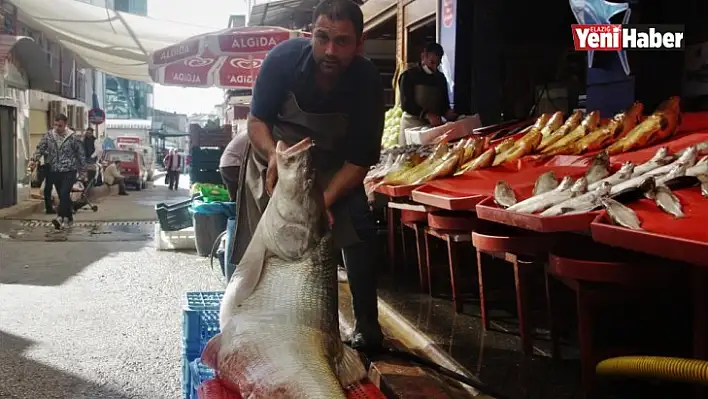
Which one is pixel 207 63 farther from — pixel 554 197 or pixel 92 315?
pixel 554 197

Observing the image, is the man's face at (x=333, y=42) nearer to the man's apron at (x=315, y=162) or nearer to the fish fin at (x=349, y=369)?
the man's apron at (x=315, y=162)

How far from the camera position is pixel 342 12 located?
3.56 meters

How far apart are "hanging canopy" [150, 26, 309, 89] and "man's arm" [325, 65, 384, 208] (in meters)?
9.55

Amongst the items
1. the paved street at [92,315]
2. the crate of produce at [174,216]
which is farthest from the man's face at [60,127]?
the crate of produce at [174,216]

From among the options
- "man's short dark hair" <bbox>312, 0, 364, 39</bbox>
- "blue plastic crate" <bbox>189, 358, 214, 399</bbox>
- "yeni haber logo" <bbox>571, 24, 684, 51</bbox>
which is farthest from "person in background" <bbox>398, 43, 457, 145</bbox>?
"blue plastic crate" <bbox>189, 358, 214, 399</bbox>

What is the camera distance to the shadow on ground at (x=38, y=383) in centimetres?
536

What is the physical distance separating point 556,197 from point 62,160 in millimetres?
13459

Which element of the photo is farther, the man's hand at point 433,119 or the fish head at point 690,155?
the man's hand at point 433,119

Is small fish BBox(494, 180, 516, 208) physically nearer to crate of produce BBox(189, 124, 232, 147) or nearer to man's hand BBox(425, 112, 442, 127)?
man's hand BBox(425, 112, 442, 127)

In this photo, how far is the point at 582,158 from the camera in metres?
4.91

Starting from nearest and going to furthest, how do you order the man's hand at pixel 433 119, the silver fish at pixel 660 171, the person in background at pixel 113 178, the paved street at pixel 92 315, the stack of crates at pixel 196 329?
1. the silver fish at pixel 660 171
2. the stack of crates at pixel 196 329
3. the paved street at pixel 92 315
4. the man's hand at pixel 433 119
5. the person in background at pixel 113 178

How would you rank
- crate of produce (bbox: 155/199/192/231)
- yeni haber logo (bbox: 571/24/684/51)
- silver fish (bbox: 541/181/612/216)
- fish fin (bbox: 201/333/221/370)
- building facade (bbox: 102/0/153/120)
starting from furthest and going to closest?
building facade (bbox: 102/0/153/120) < crate of produce (bbox: 155/199/192/231) < yeni haber logo (bbox: 571/24/684/51) < silver fish (bbox: 541/181/612/216) < fish fin (bbox: 201/333/221/370)

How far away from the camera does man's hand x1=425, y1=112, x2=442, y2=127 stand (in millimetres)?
8312

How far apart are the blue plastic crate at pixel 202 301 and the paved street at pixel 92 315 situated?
1346 mm
